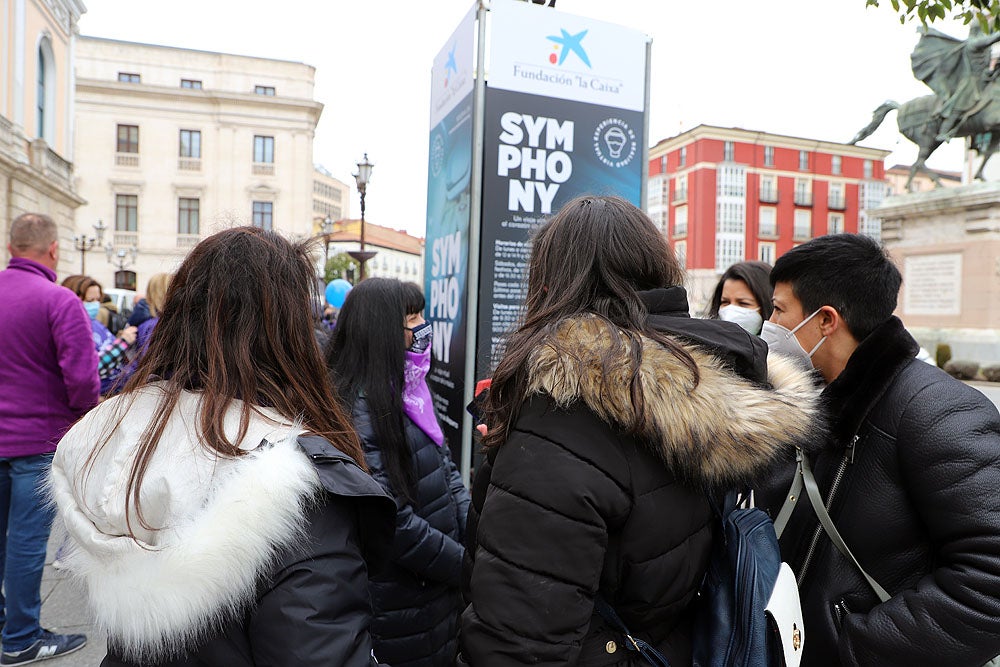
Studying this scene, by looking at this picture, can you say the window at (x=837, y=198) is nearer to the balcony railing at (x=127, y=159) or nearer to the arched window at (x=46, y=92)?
the balcony railing at (x=127, y=159)

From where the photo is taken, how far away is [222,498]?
1212 millimetres

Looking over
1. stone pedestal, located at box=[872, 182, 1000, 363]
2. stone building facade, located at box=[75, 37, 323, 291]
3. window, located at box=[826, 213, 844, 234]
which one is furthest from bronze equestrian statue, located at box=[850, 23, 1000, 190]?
window, located at box=[826, 213, 844, 234]

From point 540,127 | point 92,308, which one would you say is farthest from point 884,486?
point 92,308

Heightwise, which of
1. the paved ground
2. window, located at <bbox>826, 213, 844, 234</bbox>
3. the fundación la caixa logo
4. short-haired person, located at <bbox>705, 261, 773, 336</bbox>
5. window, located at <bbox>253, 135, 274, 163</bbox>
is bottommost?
the paved ground

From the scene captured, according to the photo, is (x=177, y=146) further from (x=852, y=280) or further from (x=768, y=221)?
(x=852, y=280)

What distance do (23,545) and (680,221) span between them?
58716mm

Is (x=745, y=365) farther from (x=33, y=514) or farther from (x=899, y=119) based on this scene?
(x=899, y=119)

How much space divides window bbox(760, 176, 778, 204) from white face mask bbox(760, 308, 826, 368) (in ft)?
199

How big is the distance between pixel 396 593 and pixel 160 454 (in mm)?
1459

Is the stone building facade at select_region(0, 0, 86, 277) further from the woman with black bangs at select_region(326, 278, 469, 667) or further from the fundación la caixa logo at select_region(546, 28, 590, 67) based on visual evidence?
the woman with black bangs at select_region(326, 278, 469, 667)

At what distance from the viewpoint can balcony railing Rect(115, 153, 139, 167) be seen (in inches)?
1756

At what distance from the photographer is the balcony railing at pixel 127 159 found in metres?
44.6

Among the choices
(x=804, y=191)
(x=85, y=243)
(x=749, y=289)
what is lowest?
(x=749, y=289)

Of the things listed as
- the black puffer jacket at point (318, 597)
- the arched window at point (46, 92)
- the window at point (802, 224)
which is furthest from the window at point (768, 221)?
the black puffer jacket at point (318, 597)
